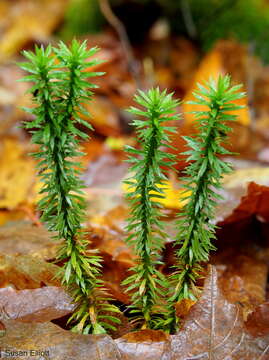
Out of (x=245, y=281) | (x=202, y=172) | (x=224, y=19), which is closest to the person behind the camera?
(x=202, y=172)

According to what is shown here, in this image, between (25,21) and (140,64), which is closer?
(140,64)

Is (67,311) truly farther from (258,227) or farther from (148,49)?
→ (148,49)

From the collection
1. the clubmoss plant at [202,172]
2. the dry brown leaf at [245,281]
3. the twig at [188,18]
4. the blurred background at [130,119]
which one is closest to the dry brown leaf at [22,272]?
the blurred background at [130,119]

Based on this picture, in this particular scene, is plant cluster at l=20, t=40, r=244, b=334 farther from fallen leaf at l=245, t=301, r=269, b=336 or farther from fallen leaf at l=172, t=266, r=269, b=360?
fallen leaf at l=245, t=301, r=269, b=336

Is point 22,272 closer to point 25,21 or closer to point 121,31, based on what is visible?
point 121,31

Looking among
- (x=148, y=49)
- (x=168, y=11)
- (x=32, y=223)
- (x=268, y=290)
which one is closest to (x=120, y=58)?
(x=148, y=49)

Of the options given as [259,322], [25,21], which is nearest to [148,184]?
[259,322]

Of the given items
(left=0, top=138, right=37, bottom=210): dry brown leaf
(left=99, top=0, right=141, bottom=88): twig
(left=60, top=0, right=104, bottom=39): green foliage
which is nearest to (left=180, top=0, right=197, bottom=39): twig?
(left=99, top=0, right=141, bottom=88): twig

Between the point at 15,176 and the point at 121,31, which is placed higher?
the point at 121,31
